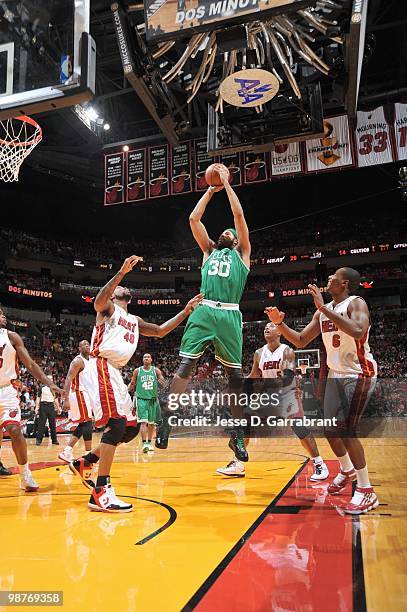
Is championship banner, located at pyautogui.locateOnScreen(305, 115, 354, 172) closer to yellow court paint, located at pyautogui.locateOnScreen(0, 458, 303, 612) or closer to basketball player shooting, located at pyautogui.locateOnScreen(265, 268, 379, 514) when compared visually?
basketball player shooting, located at pyautogui.locateOnScreen(265, 268, 379, 514)

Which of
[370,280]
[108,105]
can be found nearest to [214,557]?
[108,105]

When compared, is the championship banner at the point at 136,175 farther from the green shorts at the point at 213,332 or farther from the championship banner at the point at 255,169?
the green shorts at the point at 213,332

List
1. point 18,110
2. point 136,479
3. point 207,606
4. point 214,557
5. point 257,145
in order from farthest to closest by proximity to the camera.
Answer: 1. point 257,145
2. point 136,479
3. point 18,110
4. point 214,557
5. point 207,606

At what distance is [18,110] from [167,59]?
533 cm

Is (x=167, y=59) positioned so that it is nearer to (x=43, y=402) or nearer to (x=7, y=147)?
(x=7, y=147)

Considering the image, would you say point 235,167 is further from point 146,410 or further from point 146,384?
point 146,410

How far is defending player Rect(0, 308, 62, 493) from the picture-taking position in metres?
5.20

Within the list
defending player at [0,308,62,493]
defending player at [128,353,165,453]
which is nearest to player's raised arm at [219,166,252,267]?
defending player at [0,308,62,493]

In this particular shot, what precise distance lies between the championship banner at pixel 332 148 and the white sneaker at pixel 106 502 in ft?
29.6

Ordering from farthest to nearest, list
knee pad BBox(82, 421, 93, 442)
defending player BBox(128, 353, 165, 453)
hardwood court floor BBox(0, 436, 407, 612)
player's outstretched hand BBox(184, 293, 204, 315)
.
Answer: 1. defending player BBox(128, 353, 165, 453)
2. knee pad BBox(82, 421, 93, 442)
3. player's outstretched hand BBox(184, 293, 204, 315)
4. hardwood court floor BBox(0, 436, 407, 612)

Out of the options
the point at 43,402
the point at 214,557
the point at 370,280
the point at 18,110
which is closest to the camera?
the point at 214,557

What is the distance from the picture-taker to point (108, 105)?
1541cm

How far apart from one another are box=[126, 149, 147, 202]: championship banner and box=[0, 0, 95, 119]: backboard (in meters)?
8.40

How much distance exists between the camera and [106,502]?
159 inches
